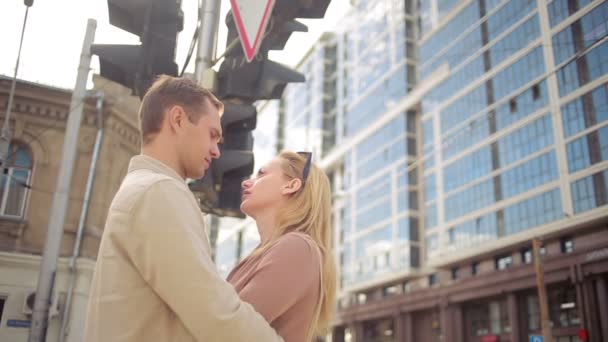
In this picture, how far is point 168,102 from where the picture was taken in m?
2.04

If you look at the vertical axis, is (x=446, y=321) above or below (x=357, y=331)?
above

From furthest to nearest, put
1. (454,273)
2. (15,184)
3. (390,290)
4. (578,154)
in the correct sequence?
(390,290) → (454,273) → (578,154) → (15,184)

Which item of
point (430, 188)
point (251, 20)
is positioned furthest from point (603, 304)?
point (251, 20)

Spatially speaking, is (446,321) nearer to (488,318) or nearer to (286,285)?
(488,318)

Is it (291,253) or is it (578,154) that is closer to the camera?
(291,253)

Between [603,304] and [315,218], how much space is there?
37079mm

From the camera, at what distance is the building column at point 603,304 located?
111 ft

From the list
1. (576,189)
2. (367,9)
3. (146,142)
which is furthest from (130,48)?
(367,9)

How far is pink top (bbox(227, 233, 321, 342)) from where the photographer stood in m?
1.98

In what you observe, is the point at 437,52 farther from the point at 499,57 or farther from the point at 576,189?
the point at 576,189

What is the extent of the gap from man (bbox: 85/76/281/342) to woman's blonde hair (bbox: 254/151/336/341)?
0.64 meters

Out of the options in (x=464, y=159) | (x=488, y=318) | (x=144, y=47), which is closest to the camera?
(x=144, y=47)

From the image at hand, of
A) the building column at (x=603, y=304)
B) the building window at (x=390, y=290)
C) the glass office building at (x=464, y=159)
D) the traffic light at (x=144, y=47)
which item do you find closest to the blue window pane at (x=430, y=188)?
the glass office building at (x=464, y=159)

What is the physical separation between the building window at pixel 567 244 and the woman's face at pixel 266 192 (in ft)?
125
